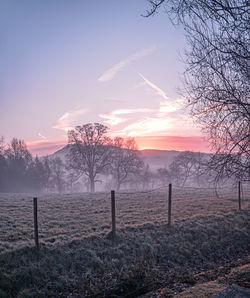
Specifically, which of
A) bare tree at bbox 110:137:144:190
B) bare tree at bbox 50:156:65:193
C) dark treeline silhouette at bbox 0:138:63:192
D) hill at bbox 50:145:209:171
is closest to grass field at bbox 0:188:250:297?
bare tree at bbox 110:137:144:190

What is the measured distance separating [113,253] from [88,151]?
28.1 m

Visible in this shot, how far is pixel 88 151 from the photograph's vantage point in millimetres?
34562

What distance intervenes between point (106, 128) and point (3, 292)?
1234 inches

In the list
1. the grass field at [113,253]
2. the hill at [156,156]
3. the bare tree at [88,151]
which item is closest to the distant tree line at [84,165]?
the bare tree at [88,151]

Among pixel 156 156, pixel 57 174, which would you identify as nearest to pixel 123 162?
pixel 57 174

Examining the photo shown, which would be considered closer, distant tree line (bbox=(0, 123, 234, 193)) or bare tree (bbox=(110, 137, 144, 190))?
distant tree line (bbox=(0, 123, 234, 193))

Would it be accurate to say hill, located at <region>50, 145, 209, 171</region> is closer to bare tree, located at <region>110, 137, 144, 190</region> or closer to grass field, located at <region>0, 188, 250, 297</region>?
bare tree, located at <region>110, 137, 144, 190</region>

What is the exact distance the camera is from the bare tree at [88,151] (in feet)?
112

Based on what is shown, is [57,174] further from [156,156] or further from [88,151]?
[156,156]

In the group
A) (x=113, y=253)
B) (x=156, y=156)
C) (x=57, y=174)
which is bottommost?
(x=57, y=174)

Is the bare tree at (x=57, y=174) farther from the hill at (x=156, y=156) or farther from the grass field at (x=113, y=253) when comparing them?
the hill at (x=156, y=156)

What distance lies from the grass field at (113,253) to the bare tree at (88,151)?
2277 centimetres

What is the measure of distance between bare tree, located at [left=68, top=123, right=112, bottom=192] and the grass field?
22774 mm

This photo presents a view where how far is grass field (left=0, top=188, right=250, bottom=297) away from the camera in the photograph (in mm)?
5336
